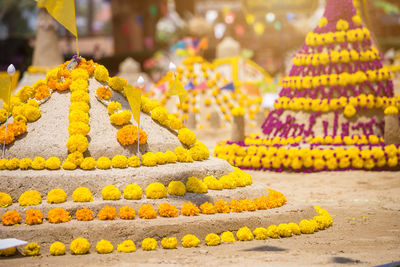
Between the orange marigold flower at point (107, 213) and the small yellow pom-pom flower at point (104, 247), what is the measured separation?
326 millimetres

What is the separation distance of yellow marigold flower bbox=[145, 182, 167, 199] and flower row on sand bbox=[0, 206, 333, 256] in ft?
1.91

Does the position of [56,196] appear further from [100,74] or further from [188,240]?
[100,74]

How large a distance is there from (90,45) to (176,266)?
39004 millimetres

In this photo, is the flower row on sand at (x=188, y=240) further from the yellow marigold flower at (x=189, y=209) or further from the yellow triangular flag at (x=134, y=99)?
the yellow triangular flag at (x=134, y=99)

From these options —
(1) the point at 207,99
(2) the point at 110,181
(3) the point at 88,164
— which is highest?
(1) the point at 207,99

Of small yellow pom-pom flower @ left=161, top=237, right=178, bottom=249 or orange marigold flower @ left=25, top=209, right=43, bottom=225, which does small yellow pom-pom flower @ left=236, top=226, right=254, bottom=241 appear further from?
orange marigold flower @ left=25, top=209, right=43, bottom=225

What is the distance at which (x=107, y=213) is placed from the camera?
20.7 ft

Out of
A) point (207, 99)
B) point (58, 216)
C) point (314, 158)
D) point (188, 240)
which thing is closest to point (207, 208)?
point (188, 240)

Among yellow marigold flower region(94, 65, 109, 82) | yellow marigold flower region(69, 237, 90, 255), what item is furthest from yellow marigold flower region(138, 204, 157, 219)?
yellow marigold flower region(94, 65, 109, 82)

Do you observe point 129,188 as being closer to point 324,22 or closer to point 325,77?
point 325,77

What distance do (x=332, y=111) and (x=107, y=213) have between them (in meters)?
7.45

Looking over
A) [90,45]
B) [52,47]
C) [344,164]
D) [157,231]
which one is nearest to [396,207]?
[344,164]

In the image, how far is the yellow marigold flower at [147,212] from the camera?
638 centimetres

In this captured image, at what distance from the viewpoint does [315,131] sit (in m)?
12.7
